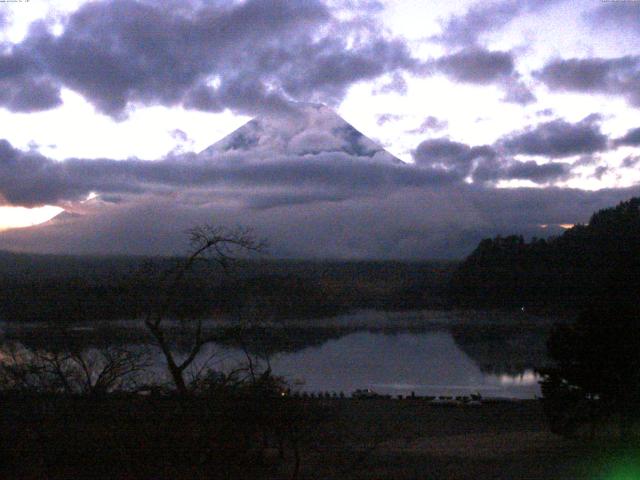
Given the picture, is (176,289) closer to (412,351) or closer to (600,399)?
(600,399)

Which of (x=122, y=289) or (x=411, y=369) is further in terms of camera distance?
(x=411, y=369)

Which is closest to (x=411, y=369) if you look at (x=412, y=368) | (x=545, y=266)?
(x=412, y=368)

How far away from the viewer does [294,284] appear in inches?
731

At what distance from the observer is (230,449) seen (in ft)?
28.5

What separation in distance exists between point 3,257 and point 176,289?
1080 cm

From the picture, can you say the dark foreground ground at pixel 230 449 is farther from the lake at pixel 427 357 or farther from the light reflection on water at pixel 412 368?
the light reflection on water at pixel 412 368

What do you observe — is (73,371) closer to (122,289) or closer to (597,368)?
(122,289)

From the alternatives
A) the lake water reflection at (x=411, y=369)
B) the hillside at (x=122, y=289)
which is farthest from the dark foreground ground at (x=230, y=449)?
the lake water reflection at (x=411, y=369)

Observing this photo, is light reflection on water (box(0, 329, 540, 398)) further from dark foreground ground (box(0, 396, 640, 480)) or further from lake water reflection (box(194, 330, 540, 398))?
dark foreground ground (box(0, 396, 640, 480))

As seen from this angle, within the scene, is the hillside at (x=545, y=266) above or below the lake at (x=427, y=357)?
above

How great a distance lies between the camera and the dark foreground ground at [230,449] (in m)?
7.89

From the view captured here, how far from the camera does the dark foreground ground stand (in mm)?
7887

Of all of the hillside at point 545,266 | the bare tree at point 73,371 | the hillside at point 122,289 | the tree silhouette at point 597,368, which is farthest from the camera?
the hillside at point 545,266

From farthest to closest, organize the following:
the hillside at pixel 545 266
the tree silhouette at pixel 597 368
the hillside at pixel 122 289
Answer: the hillside at pixel 545 266, the tree silhouette at pixel 597 368, the hillside at pixel 122 289
